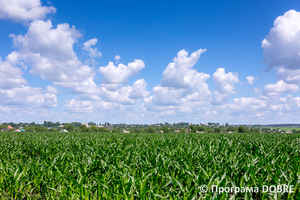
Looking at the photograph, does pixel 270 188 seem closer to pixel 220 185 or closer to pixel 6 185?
pixel 220 185

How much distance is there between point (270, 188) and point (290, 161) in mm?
2736

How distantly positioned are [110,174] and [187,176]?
7.10 feet

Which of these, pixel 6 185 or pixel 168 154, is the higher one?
pixel 168 154

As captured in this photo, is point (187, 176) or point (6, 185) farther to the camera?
point (6, 185)

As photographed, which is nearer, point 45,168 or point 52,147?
point 45,168

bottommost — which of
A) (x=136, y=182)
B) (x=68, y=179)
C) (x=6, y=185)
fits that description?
(x=6, y=185)

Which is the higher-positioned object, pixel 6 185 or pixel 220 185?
pixel 220 185

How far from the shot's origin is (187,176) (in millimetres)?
4594

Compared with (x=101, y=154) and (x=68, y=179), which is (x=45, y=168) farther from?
(x=101, y=154)

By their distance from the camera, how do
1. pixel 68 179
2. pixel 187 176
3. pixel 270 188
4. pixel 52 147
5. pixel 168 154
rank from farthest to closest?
pixel 52 147 → pixel 168 154 → pixel 68 179 → pixel 187 176 → pixel 270 188

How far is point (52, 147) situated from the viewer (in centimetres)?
1005

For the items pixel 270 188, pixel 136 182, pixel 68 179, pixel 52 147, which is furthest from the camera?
pixel 52 147

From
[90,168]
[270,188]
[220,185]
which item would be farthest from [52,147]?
[270,188]

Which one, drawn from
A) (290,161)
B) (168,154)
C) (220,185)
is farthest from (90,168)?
(290,161)
